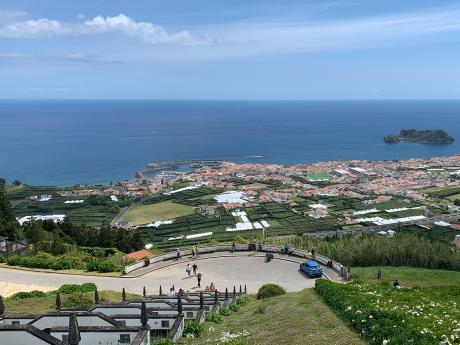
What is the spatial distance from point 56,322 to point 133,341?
286 cm

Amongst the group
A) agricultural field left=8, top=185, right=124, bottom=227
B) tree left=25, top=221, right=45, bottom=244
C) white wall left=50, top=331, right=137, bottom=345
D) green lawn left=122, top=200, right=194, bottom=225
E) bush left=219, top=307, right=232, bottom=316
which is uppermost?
white wall left=50, top=331, right=137, bottom=345

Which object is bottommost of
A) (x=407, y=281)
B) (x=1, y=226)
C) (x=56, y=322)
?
(x=1, y=226)

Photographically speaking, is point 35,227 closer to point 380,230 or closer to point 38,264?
point 38,264

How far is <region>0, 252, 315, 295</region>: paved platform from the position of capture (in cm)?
2112

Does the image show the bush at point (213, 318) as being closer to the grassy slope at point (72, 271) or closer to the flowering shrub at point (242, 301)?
the flowering shrub at point (242, 301)

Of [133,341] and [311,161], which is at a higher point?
[133,341]

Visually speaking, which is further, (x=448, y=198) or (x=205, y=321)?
(x=448, y=198)

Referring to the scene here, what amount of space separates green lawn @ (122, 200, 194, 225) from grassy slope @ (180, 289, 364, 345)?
5134 centimetres

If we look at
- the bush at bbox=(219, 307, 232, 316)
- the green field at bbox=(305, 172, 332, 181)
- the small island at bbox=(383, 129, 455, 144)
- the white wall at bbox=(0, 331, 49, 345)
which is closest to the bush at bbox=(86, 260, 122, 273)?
the bush at bbox=(219, 307, 232, 316)

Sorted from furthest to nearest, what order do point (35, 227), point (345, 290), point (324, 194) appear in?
point (324, 194) < point (35, 227) < point (345, 290)

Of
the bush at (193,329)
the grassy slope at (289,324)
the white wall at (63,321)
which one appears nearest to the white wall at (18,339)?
the white wall at (63,321)

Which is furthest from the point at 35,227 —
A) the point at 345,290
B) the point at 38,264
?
the point at 345,290

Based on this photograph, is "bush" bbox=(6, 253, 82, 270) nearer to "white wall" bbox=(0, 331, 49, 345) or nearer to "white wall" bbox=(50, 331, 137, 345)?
"white wall" bbox=(50, 331, 137, 345)

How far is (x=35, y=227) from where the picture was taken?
36.0 meters
